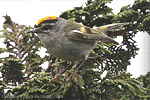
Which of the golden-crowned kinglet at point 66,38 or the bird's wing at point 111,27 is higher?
the bird's wing at point 111,27

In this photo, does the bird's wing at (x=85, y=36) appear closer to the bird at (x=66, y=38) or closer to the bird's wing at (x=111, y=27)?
the bird at (x=66, y=38)

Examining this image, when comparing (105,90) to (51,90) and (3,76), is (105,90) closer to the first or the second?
(51,90)

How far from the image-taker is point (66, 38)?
2.60 metres

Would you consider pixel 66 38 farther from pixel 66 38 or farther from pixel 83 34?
pixel 83 34

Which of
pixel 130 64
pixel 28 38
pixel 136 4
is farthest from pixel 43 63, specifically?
pixel 136 4

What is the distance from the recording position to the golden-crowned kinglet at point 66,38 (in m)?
2.46

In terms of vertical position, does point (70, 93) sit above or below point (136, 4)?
below

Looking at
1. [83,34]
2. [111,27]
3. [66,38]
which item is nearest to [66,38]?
[66,38]

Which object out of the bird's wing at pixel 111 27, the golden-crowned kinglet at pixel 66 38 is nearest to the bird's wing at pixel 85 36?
the golden-crowned kinglet at pixel 66 38

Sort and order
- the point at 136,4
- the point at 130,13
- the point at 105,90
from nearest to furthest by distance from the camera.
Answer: the point at 105,90
the point at 130,13
the point at 136,4

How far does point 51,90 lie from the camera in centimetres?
268

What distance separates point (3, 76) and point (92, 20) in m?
1.49

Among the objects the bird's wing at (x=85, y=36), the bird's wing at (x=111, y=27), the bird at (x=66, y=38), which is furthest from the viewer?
the bird's wing at (x=111, y=27)

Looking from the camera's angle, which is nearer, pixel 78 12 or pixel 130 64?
pixel 78 12
